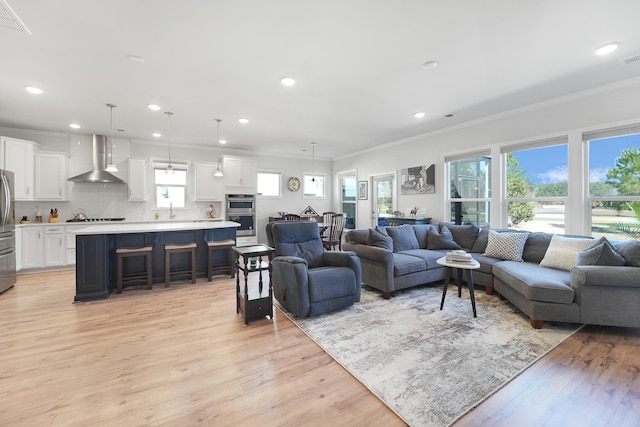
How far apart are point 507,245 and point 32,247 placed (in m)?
7.84

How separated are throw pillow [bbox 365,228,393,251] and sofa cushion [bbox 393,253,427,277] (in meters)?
0.21

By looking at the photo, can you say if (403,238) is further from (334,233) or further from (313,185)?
(313,185)

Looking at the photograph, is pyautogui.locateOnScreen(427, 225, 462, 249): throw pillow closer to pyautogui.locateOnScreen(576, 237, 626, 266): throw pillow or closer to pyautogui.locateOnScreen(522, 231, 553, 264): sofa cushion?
pyautogui.locateOnScreen(522, 231, 553, 264): sofa cushion

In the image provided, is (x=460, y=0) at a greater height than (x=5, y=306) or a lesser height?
greater

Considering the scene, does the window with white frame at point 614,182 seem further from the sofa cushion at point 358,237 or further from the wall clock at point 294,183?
the wall clock at point 294,183

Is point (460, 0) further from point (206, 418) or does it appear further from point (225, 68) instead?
point (206, 418)

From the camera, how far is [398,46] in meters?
2.48

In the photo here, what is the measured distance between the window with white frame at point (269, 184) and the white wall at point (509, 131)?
2.38 meters

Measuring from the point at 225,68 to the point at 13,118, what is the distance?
433 cm

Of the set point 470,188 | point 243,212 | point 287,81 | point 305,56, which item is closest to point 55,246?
point 243,212

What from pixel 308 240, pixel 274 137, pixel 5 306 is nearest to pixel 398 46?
pixel 308 240

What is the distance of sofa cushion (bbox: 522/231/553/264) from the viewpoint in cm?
361

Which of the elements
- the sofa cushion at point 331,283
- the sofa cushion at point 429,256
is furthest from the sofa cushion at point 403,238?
the sofa cushion at point 331,283

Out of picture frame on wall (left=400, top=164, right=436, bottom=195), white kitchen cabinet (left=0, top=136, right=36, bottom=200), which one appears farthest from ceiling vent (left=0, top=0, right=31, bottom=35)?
picture frame on wall (left=400, top=164, right=436, bottom=195)
